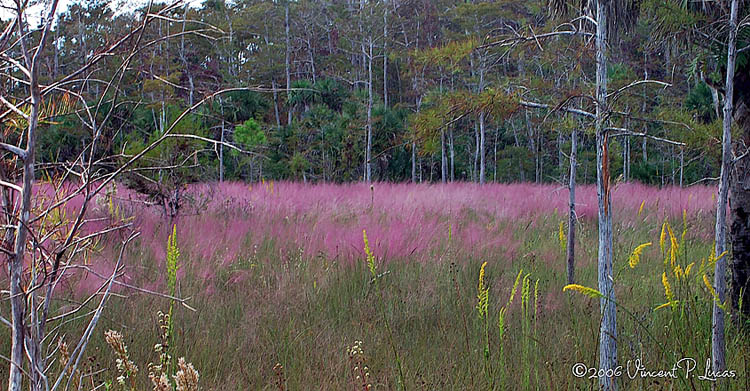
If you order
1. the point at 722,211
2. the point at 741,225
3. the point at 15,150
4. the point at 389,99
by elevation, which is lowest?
the point at 741,225

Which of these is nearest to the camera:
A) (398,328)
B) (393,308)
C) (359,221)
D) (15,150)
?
(15,150)

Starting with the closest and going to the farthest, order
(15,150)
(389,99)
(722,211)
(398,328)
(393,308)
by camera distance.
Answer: (15,150) < (722,211) < (398,328) < (393,308) < (389,99)

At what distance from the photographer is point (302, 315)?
397cm

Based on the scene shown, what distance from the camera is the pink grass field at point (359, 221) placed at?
5258 millimetres

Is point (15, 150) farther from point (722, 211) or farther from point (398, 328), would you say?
point (398, 328)

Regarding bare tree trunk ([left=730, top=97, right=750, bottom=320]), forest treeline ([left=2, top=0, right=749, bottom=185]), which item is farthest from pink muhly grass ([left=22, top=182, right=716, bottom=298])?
bare tree trunk ([left=730, top=97, right=750, bottom=320])

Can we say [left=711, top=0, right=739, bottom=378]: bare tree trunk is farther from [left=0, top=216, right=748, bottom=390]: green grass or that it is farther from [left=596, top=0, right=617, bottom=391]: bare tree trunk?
[left=596, top=0, right=617, bottom=391]: bare tree trunk

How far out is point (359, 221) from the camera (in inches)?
295

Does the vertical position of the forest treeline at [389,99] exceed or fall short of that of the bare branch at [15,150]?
it exceeds it

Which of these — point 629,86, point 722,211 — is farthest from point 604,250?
point 629,86

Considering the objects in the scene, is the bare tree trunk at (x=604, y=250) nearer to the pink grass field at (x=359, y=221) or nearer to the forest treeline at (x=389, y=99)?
the forest treeline at (x=389, y=99)

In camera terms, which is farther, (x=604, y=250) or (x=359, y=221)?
(x=359, y=221)

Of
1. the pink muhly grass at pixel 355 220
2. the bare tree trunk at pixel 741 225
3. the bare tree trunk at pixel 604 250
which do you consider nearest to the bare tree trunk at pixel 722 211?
the bare tree trunk at pixel 604 250

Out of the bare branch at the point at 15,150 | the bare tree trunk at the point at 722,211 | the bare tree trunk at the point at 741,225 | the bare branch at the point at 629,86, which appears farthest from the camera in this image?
the bare tree trunk at the point at 741,225
